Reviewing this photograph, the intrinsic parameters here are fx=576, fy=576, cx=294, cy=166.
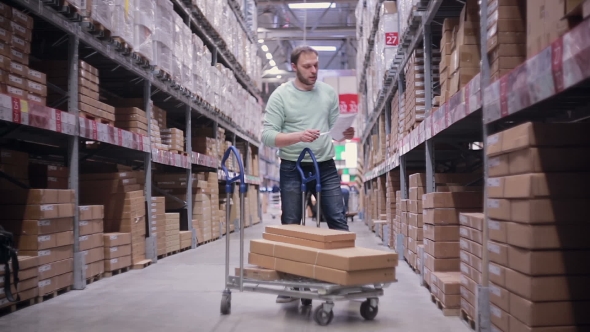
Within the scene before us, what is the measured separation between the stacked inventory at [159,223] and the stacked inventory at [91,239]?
59.3 inches

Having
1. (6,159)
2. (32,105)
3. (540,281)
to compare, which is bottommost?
(540,281)

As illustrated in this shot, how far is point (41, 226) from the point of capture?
14.2 ft

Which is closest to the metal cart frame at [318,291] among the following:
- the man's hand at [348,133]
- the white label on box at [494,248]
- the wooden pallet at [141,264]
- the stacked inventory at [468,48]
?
the man's hand at [348,133]

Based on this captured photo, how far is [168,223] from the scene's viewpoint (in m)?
7.75

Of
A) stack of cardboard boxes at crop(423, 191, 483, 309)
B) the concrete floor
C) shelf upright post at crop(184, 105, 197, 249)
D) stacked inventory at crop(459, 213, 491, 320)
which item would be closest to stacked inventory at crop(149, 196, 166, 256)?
shelf upright post at crop(184, 105, 197, 249)

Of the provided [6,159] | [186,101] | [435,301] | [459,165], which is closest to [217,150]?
[186,101]

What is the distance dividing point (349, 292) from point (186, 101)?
18.6 ft

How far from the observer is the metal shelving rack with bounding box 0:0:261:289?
4402 millimetres

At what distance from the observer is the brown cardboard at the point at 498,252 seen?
2.71 metres

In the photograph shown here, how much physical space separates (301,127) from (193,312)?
1.48 meters

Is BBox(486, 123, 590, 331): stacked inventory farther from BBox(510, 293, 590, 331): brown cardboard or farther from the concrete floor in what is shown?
the concrete floor

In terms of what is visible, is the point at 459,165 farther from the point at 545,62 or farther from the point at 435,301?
the point at 545,62

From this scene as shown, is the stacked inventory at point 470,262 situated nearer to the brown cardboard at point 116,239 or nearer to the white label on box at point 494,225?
the white label on box at point 494,225

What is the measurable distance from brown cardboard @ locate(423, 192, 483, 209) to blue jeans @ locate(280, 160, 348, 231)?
2.48 feet
